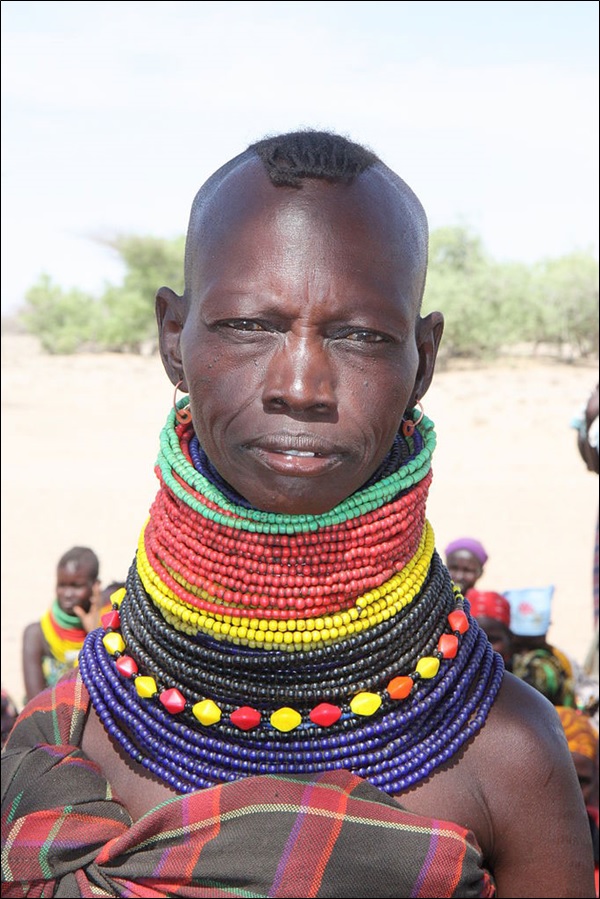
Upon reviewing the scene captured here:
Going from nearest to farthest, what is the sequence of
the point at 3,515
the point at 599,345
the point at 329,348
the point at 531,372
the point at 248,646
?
the point at 329,348 < the point at 248,646 < the point at 3,515 < the point at 531,372 < the point at 599,345

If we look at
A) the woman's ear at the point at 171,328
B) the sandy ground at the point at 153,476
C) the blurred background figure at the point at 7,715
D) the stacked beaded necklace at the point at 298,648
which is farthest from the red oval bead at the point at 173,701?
the sandy ground at the point at 153,476

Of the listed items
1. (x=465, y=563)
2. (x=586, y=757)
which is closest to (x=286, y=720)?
(x=586, y=757)

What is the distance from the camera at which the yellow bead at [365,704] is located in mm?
1483

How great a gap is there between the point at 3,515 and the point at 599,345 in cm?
1818

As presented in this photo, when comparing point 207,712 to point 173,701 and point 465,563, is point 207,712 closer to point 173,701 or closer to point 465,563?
point 173,701

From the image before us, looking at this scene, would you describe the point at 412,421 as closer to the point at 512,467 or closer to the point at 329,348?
the point at 329,348

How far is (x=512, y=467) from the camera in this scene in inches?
642

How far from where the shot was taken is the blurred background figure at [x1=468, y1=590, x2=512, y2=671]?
440 centimetres

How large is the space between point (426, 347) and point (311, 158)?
35 centimetres

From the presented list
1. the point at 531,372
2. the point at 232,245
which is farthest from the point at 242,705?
the point at 531,372

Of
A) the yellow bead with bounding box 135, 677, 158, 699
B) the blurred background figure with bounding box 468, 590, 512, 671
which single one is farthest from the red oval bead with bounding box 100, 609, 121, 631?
the blurred background figure with bounding box 468, 590, 512, 671

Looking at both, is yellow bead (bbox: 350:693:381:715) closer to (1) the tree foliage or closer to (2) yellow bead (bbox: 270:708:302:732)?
(2) yellow bead (bbox: 270:708:302:732)

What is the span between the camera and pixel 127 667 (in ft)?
5.21

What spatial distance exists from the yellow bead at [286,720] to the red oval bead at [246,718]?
0.09ft
